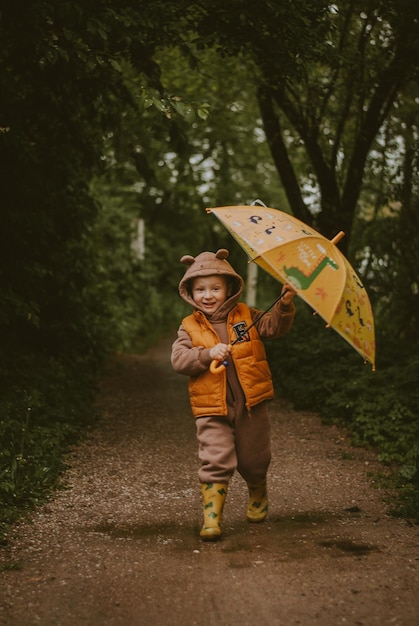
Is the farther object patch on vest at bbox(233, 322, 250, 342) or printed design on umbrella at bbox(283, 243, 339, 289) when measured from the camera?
patch on vest at bbox(233, 322, 250, 342)

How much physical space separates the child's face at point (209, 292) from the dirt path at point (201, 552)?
4.63 feet

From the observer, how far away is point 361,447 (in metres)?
7.09

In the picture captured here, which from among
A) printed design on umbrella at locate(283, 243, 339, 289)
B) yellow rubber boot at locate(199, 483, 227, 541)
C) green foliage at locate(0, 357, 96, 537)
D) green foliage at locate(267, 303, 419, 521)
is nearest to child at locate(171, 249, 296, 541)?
yellow rubber boot at locate(199, 483, 227, 541)

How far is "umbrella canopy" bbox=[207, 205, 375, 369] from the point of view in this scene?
12.9 feet

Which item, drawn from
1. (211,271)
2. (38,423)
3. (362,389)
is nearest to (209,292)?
(211,271)

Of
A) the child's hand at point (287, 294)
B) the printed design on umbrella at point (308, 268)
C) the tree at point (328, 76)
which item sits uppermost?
the tree at point (328, 76)

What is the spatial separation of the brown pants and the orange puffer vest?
0.10m

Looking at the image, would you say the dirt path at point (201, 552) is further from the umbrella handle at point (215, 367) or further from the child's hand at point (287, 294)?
the child's hand at point (287, 294)

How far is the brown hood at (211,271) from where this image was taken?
4660 mm

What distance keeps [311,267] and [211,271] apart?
80 centimetres

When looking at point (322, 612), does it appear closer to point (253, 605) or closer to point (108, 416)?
point (253, 605)

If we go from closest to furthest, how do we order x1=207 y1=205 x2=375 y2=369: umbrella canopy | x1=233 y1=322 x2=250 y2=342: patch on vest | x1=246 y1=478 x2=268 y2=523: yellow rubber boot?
x1=207 y1=205 x2=375 y2=369: umbrella canopy < x1=233 y1=322 x2=250 y2=342: patch on vest < x1=246 y1=478 x2=268 y2=523: yellow rubber boot

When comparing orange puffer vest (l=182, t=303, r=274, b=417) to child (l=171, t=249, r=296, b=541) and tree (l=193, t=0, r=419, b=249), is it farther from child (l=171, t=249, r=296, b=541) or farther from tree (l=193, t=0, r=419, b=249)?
tree (l=193, t=0, r=419, b=249)

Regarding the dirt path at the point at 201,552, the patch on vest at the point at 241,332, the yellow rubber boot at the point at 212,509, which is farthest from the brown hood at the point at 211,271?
the dirt path at the point at 201,552
